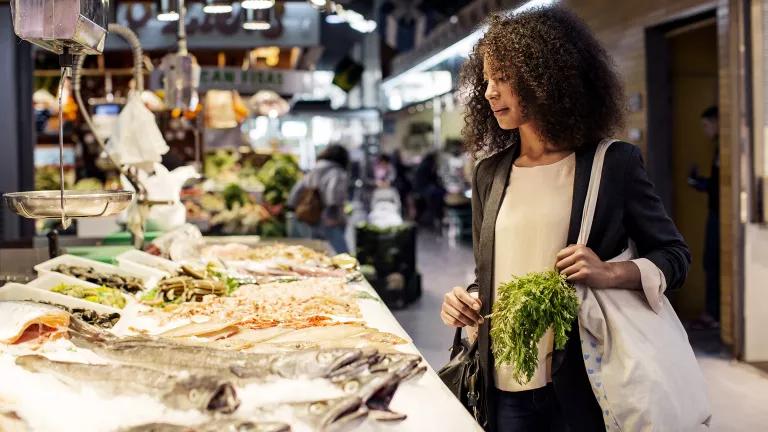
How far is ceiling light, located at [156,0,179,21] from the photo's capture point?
5.33 metres

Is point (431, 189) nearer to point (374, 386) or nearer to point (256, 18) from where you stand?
point (256, 18)

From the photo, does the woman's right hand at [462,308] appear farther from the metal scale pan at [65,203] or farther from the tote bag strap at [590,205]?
the metal scale pan at [65,203]

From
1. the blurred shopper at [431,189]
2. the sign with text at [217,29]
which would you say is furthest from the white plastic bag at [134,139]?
the blurred shopper at [431,189]

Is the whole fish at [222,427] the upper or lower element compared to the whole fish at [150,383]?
lower

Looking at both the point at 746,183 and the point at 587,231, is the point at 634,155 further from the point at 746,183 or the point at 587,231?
the point at 746,183

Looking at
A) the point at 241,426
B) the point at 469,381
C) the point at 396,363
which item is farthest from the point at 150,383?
the point at 469,381

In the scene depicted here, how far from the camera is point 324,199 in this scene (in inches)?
388

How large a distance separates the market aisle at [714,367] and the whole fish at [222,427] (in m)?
3.96

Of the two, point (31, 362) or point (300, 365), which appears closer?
point (300, 365)

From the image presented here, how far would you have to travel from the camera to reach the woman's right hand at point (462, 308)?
2492 millimetres

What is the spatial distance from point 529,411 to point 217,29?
8.73 meters

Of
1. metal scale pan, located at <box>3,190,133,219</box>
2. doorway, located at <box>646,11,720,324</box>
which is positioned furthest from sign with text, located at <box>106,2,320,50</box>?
metal scale pan, located at <box>3,190,133,219</box>

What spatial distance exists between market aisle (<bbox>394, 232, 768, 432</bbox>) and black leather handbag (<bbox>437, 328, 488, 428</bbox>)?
2.92 m

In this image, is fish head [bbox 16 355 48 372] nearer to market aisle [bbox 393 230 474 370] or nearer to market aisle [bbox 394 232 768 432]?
market aisle [bbox 394 232 768 432]
